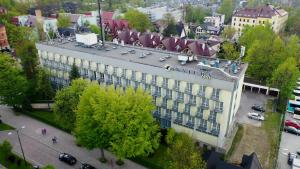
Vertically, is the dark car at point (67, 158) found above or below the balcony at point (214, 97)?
below

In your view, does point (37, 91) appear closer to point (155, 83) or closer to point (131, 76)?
point (131, 76)

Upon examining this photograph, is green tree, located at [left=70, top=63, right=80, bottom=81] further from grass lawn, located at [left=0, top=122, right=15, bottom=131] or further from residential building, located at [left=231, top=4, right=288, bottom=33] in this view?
residential building, located at [left=231, top=4, right=288, bottom=33]

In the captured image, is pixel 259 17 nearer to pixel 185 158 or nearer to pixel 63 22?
pixel 63 22

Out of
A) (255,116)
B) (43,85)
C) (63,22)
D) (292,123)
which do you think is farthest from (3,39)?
(292,123)

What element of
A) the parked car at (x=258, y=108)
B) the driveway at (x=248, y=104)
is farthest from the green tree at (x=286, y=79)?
the driveway at (x=248, y=104)

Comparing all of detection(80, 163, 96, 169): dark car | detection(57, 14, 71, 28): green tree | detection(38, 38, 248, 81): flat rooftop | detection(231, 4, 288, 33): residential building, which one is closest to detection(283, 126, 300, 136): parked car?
detection(38, 38, 248, 81): flat rooftop

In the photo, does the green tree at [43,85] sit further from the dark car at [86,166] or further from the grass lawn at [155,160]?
the grass lawn at [155,160]

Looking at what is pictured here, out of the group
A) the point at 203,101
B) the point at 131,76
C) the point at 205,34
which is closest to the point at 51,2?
the point at 205,34
